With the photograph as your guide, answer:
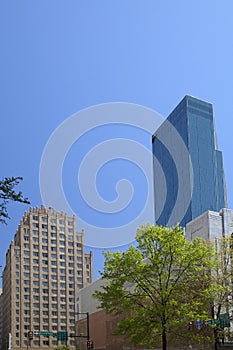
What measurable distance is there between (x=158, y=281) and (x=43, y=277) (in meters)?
136

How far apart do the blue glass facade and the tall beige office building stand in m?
32.0

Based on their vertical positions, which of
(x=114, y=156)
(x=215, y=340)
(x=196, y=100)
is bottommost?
(x=215, y=340)

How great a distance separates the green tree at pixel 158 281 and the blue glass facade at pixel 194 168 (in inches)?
4401

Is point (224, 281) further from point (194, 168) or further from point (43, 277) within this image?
point (43, 277)

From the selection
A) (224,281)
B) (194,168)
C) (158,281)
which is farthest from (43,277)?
(158,281)

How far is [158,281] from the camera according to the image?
4750 centimetres

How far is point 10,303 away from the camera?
175m

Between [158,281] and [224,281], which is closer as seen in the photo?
[158,281]

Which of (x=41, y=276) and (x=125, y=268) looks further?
(x=41, y=276)

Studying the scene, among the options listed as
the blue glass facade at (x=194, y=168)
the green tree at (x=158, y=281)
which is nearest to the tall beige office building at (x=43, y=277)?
the blue glass facade at (x=194, y=168)

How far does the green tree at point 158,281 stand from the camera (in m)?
45.7

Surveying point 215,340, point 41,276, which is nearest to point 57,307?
point 41,276

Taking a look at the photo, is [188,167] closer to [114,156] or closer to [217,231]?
[114,156]

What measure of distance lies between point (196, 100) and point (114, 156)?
9641 centimetres
